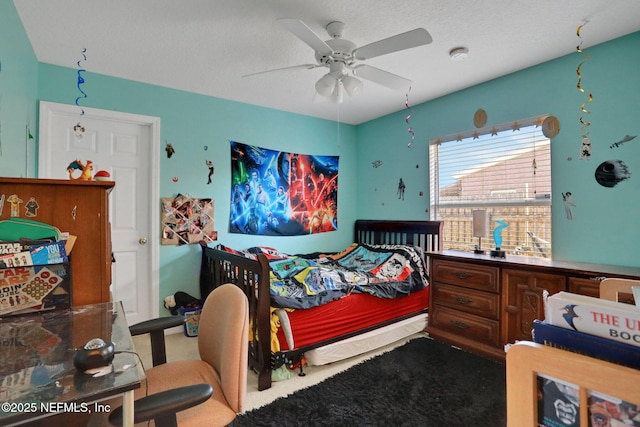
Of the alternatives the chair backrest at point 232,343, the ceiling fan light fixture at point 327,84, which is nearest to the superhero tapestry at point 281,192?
the ceiling fan light fixture at point 327,84

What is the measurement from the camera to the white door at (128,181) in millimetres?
2783

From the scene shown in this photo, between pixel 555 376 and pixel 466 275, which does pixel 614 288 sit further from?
pixel 466 275

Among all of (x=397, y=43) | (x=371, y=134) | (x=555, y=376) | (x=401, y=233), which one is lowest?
(x=555, y=376)

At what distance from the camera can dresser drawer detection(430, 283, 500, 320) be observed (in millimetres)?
2490

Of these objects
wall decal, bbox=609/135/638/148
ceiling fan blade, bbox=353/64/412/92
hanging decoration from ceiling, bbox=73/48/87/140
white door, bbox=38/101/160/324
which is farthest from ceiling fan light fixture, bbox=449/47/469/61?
hanging decoration from ceiling, bbox=73/48/87/140

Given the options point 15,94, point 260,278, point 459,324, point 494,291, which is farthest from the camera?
point 459,324

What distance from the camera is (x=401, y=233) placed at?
12.3 feet

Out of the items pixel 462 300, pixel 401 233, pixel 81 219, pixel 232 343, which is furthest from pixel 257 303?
pixel 401 233

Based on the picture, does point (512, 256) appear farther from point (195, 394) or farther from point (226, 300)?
point (195, 394)

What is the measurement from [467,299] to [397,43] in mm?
2095

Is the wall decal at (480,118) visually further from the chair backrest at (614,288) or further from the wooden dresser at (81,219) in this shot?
the wooden dresser at (81,219)

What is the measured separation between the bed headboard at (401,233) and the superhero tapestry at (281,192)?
44 cm

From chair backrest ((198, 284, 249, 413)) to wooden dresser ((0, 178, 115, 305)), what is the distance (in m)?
0.60

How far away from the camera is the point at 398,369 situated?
7.61 ft
